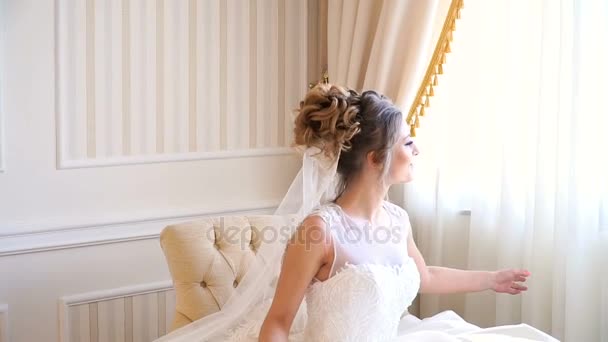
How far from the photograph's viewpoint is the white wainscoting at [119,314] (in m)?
3.20

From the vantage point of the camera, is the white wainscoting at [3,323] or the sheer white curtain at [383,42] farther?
the sheer white curtain at [383,42]

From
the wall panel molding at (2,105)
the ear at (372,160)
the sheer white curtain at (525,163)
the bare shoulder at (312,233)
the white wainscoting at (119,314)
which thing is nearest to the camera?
the bare shoulder at (312,233)

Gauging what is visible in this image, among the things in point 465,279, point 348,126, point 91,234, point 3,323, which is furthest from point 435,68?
point 3,323

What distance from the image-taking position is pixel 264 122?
3658 millimetres

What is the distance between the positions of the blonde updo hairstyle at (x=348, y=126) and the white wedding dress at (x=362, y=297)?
0.17 meters

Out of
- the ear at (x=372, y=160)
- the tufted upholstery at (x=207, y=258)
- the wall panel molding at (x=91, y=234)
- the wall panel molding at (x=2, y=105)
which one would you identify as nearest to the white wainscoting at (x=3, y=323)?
the wall panel molding at (x=91, y=234)

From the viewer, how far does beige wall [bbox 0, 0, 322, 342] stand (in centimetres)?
304

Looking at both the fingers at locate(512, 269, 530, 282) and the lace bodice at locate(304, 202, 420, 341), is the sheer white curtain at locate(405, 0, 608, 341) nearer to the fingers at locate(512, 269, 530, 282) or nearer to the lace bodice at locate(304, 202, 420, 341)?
the fingers at locate(512, 269, 530, 282)

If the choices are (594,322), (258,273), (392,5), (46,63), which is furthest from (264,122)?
(594,322)

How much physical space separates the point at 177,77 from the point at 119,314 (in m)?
0.91

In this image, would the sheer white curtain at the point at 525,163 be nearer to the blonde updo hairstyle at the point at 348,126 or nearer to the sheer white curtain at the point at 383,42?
the sheer white curtain at the point at 383,42

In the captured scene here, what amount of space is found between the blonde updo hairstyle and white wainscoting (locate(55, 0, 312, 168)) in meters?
1.06

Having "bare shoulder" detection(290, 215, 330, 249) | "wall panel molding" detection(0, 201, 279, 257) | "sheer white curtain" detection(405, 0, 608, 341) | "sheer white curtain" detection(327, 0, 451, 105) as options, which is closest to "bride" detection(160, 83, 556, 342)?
"bare shoulder" detection(290, 215, 330, 249)

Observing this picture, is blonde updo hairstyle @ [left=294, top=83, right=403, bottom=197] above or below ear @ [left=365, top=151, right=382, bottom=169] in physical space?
above
